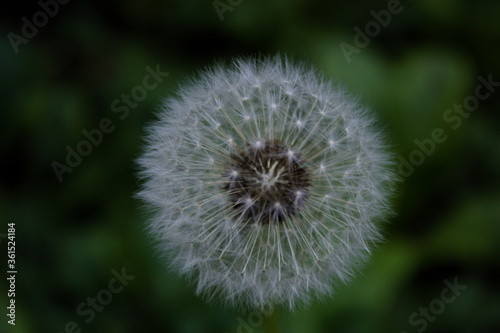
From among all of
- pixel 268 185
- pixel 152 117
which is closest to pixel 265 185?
pixel 268 185

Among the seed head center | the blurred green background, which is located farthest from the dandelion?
the blurred green background

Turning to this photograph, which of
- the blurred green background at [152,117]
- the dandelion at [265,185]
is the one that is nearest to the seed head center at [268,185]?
the dandelion at [265,185]

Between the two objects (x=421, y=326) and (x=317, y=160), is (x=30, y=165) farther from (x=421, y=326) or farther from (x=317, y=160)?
(x=421, y=326)

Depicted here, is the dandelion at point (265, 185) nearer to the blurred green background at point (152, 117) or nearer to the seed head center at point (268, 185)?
the seed head center at point (268, 185)

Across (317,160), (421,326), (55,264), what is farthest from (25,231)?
(421,326)

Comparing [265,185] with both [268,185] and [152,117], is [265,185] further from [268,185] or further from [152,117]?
[152,117]
